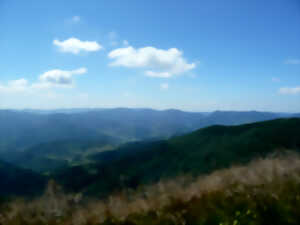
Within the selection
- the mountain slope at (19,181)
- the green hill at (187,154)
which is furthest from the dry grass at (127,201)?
the mountain slope at (19,181)

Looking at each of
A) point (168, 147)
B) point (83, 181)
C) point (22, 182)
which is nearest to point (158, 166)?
point (168, 147)

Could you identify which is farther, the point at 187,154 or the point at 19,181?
the point at 19,181

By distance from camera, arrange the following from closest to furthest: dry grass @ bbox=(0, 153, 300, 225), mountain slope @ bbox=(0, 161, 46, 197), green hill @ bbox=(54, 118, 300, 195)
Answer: dry grass @ bbox=(0, 153, 300, 225)
green hill @ bbox=(54, 118, 300, 195)
mountain slope @ bbox=(0, 161, 46, 197)

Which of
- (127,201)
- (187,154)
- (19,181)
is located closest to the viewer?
(127,201)

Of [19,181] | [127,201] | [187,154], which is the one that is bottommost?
[19,181]

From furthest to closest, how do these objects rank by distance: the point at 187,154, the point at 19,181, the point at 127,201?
the point at 19,181 → the point at 187,154 → the point at 127,201

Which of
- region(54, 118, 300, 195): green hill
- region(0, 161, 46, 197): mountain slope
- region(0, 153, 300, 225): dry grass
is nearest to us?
region(0, 153, 300, 225): dry grass

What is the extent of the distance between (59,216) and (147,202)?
Answer: 2038 mm

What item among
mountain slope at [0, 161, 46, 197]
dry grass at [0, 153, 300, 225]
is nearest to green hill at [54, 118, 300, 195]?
mountain slope at [0, 161, 46, 197]

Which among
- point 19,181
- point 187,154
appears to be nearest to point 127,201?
point 187,154

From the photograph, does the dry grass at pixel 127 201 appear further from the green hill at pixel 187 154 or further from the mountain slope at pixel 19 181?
the mountain slope at pixel 19 181

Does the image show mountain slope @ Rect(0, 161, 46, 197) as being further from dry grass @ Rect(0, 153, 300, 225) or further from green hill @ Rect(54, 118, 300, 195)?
dry grass @ Rect(0, 153, 300, 225)

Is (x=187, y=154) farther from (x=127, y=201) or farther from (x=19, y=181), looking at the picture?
(x=19, y=181)

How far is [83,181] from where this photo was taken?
65.0 metres
